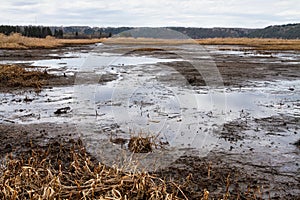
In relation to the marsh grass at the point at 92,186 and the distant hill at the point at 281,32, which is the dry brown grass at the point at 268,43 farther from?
the distant hill at the point at 281,32

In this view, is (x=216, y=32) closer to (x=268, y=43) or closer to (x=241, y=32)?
(x=241, y=32)

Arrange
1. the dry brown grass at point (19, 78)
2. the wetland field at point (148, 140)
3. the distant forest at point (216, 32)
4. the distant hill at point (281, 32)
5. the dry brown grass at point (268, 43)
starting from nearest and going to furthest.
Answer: the wetland field at point (148, 140)
the dry brown grass at point (19, 78)
the dry brown grass at point (268, 43)
the distant forest at point (216, 32)
the distant hill at point (281, 32)

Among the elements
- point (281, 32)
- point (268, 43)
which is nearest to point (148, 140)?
point (268, 43)

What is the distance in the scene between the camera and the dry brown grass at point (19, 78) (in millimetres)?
13578

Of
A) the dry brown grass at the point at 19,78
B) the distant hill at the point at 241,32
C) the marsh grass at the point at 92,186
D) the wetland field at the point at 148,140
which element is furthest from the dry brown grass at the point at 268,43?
the distant hill at the point at 241,32

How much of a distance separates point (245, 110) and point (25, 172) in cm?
688

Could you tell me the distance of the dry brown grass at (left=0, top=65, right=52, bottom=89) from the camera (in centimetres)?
1358

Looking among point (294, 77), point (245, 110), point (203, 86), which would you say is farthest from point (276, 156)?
point (294, 77)

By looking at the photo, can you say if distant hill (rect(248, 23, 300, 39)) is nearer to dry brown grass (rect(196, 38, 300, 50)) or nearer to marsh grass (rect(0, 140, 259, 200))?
dry brown grass (rect(196, 38, 300, 50))

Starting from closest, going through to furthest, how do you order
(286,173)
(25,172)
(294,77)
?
1. (25,172)
2. (286,173)
3. (294,77)

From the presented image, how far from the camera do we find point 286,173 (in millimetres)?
5355

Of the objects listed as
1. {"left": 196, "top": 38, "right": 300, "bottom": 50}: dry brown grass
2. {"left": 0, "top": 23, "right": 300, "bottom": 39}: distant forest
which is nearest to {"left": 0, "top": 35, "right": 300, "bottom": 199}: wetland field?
{"left": 196, "top": 38, "right": 300, "bottom": 50}: dry brown grass

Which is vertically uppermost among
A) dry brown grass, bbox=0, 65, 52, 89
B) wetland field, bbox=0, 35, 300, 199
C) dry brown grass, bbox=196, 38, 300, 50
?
dry brown grass, bbox=196, 38, 300, 50

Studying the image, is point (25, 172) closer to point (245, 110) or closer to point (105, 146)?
point (105, 146)
